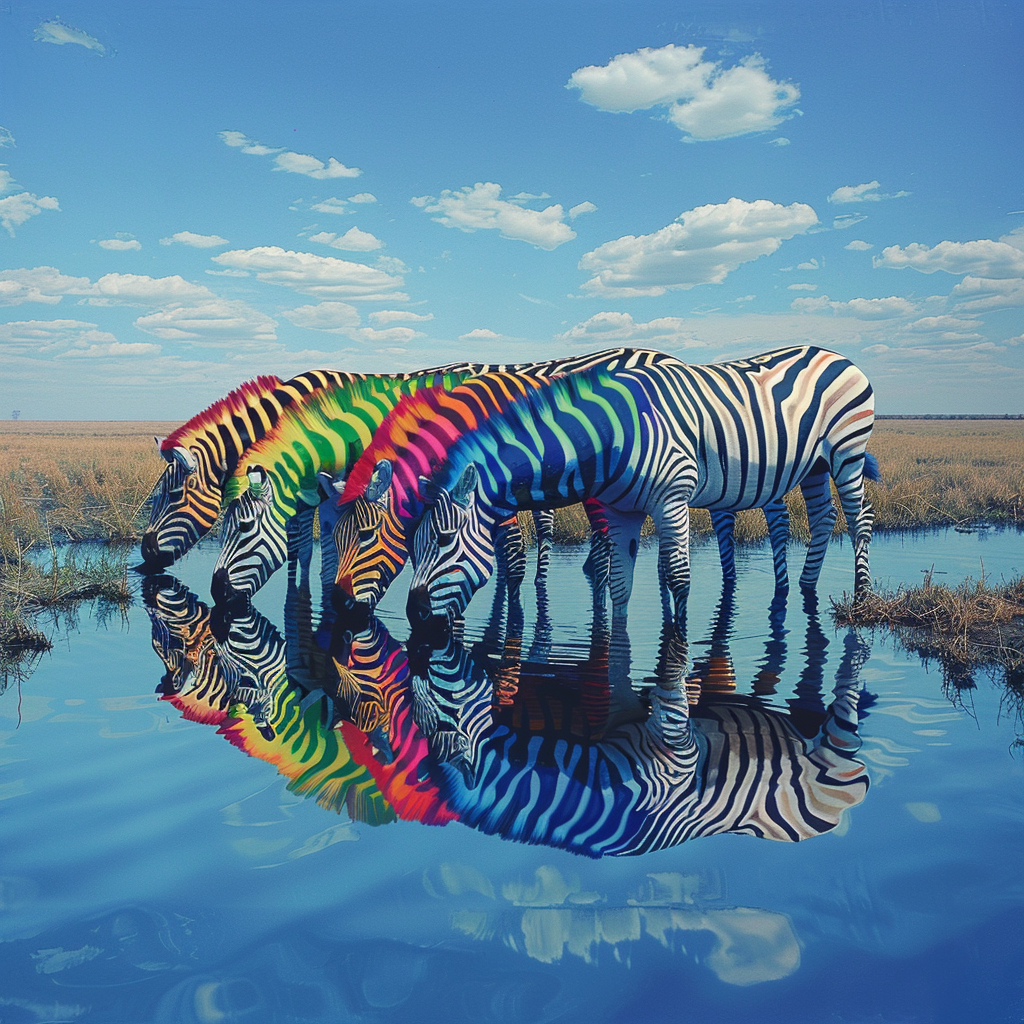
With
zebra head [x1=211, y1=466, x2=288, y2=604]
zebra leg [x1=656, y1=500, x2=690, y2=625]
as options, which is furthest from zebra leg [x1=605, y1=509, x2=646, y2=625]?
zebra head [x1=211, y1=466, x2=288, y2=604]

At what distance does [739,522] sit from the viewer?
38.2ft

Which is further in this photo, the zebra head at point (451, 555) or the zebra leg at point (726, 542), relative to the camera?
the zebra leg at point (726, 542)

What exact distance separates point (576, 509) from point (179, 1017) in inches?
434

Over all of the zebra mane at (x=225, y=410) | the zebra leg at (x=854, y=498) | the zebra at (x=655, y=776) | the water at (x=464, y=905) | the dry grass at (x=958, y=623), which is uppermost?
the zebra mane at (x=225, y=410)

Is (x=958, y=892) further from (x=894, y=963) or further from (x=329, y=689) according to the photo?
(x=329, y=689)

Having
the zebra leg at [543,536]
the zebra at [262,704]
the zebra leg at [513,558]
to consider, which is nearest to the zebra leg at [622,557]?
the zebra leg at [513,558]

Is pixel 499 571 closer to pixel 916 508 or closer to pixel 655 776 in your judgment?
pixel 655 776

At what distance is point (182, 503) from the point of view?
834cm

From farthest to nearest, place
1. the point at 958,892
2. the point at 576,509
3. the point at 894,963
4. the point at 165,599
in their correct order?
1. the point at 576,509
2. the point at 165,599
3. the point at 958,892
4. the point at 894,963

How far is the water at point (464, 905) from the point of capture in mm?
2238

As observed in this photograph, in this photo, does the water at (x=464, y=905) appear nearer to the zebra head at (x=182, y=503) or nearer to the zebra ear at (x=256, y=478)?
the zebra ear at (x=256, y=478)

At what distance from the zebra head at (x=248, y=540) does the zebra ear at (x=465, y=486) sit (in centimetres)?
223

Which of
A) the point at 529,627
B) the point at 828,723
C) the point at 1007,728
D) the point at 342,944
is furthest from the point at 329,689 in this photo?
the point at 1007,728

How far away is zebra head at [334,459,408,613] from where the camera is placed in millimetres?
6457
